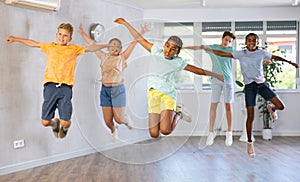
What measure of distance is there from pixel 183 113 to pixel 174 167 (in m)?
1.81

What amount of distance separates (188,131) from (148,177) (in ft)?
4.09

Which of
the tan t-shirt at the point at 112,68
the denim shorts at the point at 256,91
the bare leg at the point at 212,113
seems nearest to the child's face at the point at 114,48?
the tan t-shirt at the point at 112,68

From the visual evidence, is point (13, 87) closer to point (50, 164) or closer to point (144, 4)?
point (50, 164)

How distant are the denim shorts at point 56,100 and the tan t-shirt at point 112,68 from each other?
1.84 ft

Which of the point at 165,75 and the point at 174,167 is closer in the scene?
the point at 165,75

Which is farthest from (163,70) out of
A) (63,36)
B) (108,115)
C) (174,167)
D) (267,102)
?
(267,102)

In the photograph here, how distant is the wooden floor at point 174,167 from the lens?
5.39 m

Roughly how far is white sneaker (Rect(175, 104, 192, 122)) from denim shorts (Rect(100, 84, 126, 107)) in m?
0.59

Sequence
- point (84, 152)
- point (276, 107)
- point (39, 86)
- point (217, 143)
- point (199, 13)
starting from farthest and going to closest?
point (199, 13), point (217, 143), point (84, 152), point (39, 86), point (276, 107)

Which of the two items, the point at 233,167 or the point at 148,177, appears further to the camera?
the point at 233,167

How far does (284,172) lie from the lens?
20.2ft

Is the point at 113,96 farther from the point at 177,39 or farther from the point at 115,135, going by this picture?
the point at 177,39

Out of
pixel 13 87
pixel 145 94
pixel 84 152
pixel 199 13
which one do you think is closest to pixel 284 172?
pixel 145 94

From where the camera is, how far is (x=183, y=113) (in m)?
5.03
